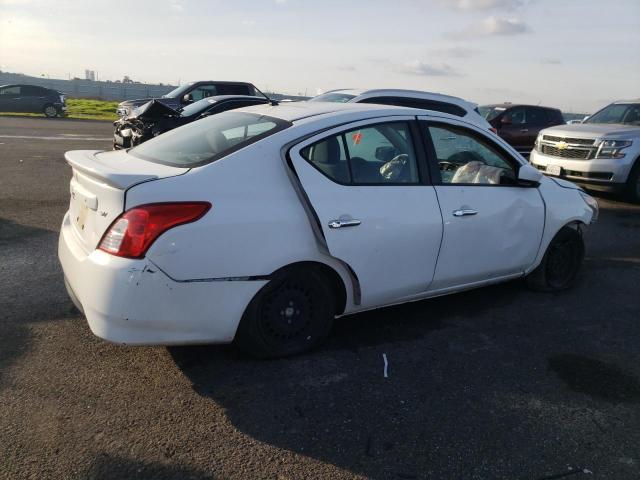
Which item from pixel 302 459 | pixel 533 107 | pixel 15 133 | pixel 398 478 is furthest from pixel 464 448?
pixel 15 133

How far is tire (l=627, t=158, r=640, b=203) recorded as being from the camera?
31.3ft

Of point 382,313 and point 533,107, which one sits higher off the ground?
point 533,107

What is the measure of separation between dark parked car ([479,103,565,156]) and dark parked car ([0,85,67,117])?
19980 millimetres

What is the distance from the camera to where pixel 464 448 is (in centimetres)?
277

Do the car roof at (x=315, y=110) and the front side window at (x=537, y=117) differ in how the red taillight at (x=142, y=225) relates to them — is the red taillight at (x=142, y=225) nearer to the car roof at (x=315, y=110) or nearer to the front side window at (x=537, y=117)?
the car roof at (x=315, y=110)

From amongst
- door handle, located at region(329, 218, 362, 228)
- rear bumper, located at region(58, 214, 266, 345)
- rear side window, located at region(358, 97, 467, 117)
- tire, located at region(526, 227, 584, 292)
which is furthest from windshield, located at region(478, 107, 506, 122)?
rear bumper, located at region(58, 214, 266, 345)

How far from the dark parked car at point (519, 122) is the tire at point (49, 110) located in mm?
19906

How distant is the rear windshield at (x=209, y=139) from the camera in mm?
3471

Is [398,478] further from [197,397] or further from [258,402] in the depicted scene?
[197,397]

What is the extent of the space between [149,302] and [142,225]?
0.40 metres

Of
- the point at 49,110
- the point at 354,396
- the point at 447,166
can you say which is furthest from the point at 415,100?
the point at 49,110

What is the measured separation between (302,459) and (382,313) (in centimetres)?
192

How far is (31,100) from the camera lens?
26266 millimetres

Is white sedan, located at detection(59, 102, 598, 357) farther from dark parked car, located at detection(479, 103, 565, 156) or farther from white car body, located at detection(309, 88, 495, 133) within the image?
dark parked car, located at detection(479, 103, 565, 156)
